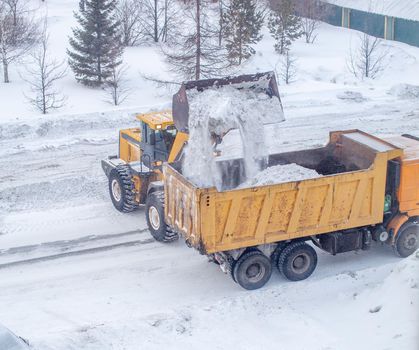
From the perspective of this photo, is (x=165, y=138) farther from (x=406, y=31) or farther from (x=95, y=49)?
(x=406, y=31)

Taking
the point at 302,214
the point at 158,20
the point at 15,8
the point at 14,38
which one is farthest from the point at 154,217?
the point at 158,20

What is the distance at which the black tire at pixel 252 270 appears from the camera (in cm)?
1178

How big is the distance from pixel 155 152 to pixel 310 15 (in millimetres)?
30020

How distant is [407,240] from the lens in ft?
43.0

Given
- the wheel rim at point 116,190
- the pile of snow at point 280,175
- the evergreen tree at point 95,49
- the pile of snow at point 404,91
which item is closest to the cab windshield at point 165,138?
the wheel rim at point 116,190

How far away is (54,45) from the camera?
3491cm

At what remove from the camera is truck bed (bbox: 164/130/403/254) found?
11219mm

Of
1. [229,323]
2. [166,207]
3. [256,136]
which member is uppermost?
[256,136]

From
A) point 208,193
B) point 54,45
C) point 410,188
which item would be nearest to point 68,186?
point 208,193

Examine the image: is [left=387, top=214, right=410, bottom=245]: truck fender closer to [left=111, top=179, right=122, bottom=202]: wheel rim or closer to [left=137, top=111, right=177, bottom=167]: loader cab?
[left=137, top=111, right=177, bottom=167]: loader cab

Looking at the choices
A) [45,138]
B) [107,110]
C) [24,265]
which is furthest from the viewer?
[107,110]

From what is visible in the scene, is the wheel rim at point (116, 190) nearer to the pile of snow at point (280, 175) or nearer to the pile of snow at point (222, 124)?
the pile of snow at point (222, 124)

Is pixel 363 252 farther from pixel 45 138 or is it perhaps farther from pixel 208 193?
pixel 45 138

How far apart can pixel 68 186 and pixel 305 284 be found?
7.52 meters
